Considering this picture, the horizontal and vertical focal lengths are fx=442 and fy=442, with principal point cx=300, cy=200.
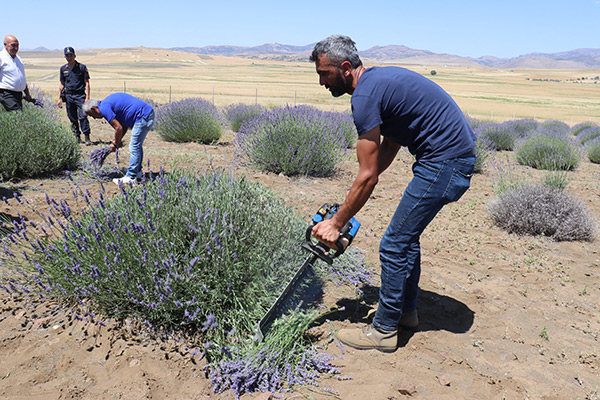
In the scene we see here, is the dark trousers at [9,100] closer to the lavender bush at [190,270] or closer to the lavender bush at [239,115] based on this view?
the lavender bush at [190,270]

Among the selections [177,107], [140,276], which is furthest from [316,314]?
[177,107]

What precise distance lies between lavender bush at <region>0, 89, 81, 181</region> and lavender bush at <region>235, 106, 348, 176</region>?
8.73ft

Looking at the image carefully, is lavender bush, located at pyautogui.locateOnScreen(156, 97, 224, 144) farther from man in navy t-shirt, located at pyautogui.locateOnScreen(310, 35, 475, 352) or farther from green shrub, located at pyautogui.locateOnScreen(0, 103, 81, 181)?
man in navy t-shirt, located at pyautogui.locateOnScreen(310, 35, 475, 352)

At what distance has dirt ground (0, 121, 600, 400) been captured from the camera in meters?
2.38

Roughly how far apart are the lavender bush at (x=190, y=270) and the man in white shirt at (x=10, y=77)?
16.3 ft

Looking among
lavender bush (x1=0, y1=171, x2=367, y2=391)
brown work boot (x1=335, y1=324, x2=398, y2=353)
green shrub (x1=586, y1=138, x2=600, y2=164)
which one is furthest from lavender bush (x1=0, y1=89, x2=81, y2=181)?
green shrub (x1=586, y1=138, x2=600, y2=164)

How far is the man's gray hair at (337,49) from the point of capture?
2.38 meters

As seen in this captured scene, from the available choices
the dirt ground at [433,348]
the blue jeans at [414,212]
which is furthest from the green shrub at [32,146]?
the blue jeans at [414,212]

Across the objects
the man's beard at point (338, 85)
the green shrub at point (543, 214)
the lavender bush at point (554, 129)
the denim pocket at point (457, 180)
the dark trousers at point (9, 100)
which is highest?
the man's beard at point (338, 85)

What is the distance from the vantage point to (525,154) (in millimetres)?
10086

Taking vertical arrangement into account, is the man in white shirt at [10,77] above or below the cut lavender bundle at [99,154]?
above

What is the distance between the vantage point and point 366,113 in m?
2.29

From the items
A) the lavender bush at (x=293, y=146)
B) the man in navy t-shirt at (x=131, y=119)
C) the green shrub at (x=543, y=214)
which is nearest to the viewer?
the green shrub at (x=543, y=214)

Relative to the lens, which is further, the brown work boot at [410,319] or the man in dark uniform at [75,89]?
the man in dark uniform at [75,89]
